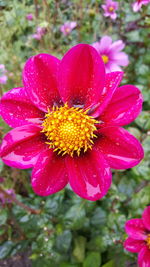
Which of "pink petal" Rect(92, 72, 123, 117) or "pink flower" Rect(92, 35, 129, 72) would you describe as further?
"pink flower" Rect(92, 35, 129, 72)

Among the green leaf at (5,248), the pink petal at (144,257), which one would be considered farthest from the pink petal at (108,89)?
the green leaf at (5,248)

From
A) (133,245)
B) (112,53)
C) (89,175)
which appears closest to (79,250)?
(133,245)

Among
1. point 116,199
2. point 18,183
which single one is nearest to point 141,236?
point 116,199

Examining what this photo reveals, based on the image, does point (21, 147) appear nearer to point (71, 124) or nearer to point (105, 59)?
point (71, 124)

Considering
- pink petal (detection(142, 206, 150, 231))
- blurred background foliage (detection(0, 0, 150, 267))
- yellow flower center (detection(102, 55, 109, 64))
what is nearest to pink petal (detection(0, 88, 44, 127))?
blurred background foliage (detection(0, 0, 150, 267))

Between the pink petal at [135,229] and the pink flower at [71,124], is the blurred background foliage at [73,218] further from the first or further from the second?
the pink flower at [71,124]

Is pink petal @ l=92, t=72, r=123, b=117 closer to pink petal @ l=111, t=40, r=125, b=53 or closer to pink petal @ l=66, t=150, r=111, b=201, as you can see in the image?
pink petal @ l=66, t=150, r=111, b=201

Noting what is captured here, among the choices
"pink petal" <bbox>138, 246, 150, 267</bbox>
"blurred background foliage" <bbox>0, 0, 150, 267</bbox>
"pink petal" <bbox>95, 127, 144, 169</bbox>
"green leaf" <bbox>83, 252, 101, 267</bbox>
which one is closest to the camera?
"pink petal" <bbox>95, 127, 144, 169</bbox>
